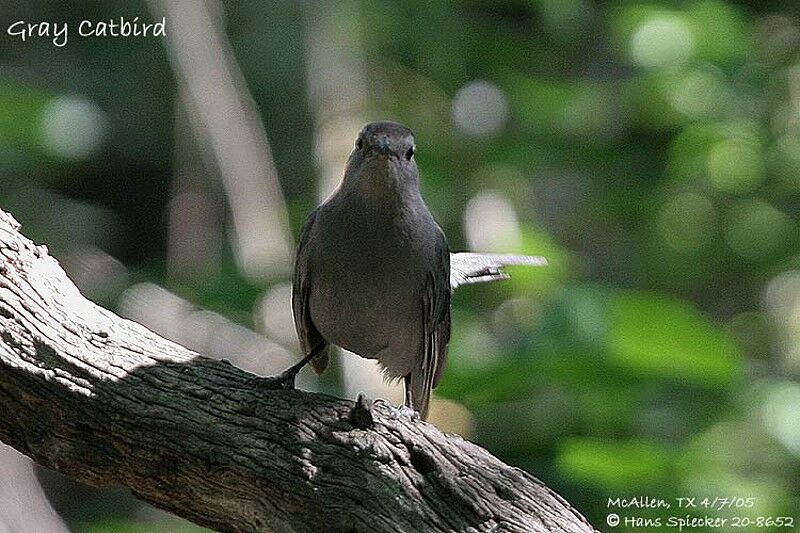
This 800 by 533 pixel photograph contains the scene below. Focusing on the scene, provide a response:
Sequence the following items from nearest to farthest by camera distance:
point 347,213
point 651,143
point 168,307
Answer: point 347,213, point 168,307, point 651,143

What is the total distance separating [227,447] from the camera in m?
3.28

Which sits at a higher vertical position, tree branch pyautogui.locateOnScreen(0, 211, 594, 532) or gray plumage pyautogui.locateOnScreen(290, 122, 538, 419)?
gray plumage pyautogui.locateOnScreen(290, 122, 538, 419)

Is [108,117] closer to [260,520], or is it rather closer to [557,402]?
[557,402]

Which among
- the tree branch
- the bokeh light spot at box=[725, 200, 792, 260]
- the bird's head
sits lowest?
the tree branch

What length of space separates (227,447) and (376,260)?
47.1 inches

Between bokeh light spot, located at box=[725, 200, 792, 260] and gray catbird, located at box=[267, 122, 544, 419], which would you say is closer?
gray catbird, located at box=[267, 122, 544, 419]

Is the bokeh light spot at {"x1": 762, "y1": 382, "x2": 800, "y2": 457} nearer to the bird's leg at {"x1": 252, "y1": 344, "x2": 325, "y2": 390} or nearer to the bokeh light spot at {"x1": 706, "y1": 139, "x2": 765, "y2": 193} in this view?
the bokeh light spot at {"x1": 706, "y1": 139, "x2": 765, "y2": 193}

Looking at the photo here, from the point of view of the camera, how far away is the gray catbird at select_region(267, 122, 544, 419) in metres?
4.23

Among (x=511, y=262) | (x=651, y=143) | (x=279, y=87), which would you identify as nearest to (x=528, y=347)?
(x=511, y=262)

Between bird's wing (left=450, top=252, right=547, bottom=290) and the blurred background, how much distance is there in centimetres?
38

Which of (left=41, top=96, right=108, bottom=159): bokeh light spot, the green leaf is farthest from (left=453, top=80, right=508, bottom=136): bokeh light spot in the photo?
the green leaf

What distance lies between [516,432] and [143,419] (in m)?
2.65

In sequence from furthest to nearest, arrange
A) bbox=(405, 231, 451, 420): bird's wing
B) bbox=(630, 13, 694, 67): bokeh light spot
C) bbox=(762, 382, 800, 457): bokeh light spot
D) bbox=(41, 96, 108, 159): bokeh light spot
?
bbox=(630, 13, 694, 67): bokeh light spot
bbox=(41, 96, 108, 159): bokeh light spot
bbox=(762, 382, 800, 457): bokeh light spot
bbox=(405, 231, 451, 420): bird's wing

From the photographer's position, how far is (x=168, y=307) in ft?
19.5
